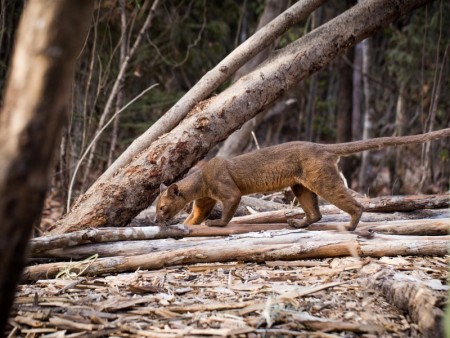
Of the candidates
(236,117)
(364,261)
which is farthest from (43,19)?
(236,117)

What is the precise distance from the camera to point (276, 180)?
616cm

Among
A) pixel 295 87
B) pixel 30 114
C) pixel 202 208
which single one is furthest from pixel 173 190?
pixel 295 87

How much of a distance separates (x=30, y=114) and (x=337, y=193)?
4.07 m

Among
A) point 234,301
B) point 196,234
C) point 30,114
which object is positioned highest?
point 30,114

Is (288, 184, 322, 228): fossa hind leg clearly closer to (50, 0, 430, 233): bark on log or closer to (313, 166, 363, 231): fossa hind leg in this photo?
(313, 166, 363, 231): fossa hind leg

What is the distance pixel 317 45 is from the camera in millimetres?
6438

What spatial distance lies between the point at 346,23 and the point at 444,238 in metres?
3.01

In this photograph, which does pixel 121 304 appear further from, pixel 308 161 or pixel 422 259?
pixel 308 161

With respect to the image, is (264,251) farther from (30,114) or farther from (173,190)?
(30,114)

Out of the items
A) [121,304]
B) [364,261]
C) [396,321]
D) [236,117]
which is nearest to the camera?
[396,321]

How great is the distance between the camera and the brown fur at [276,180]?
224 inches

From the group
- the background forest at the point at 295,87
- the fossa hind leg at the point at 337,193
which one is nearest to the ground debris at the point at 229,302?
the fossa hind leg at the point at 337,193

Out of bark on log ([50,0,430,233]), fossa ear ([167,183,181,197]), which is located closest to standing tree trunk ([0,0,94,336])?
bark on log ([50,0,430,233])

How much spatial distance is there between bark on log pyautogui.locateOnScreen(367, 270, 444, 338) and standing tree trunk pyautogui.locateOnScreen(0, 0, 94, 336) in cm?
223
